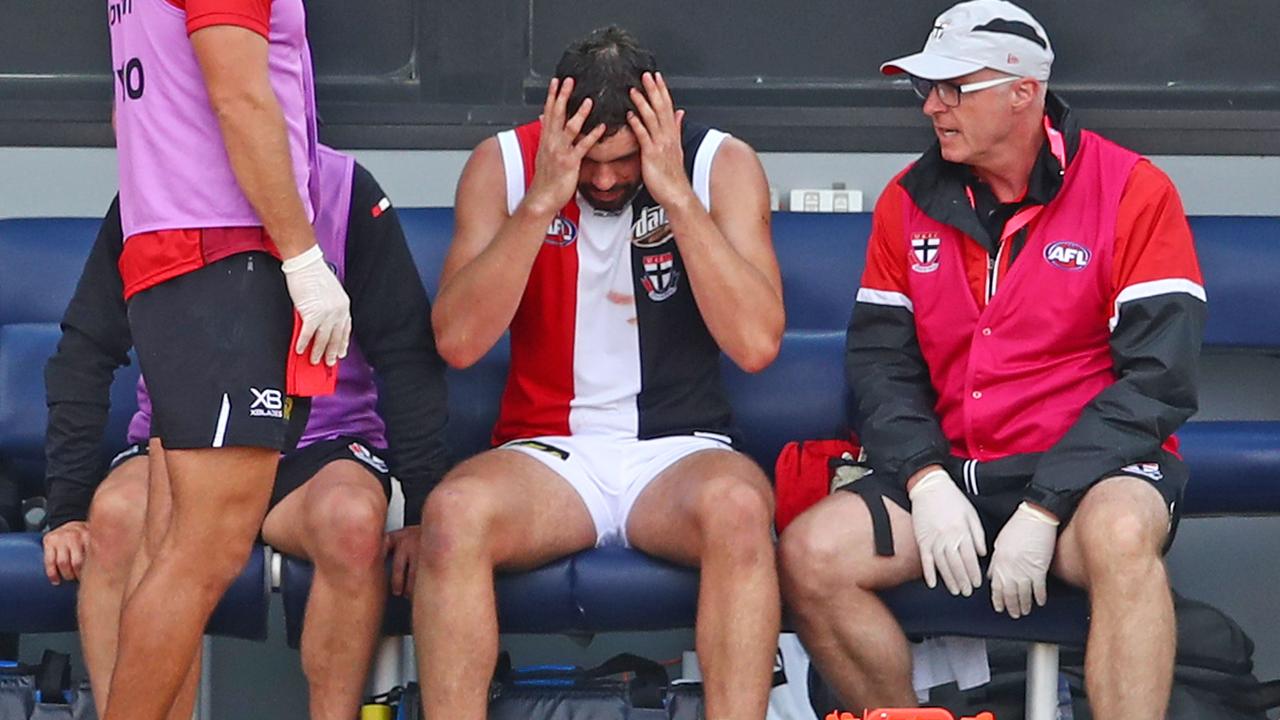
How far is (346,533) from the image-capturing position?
10.8 ft

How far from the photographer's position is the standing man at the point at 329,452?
3.29 m

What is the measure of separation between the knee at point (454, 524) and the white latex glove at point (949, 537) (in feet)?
2.30

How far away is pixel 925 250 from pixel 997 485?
438 millimetres

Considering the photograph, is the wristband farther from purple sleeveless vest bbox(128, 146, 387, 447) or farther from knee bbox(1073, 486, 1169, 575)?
knee bbox(1073, 486, 1169, 575)

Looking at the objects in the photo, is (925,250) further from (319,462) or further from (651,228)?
(319,462)

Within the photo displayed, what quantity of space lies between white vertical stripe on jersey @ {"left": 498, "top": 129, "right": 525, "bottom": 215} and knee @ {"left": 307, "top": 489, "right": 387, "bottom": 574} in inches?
24.6

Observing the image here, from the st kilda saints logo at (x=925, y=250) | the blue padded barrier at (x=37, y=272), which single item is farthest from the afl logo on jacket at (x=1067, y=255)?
the blue padded barrier at (x=37, y=272)

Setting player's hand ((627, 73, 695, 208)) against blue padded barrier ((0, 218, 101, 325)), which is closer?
player's hand ((627, 73, 695, 208))

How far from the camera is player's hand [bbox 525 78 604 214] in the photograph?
3.41 m

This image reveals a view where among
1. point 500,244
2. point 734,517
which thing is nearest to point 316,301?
point 500,244

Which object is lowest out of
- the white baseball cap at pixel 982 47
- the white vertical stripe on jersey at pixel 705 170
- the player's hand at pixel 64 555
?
the player's hand at pixel 64 555

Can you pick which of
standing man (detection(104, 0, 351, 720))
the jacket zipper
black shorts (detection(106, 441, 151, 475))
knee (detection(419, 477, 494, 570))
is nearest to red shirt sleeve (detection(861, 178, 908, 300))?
the jacket zipper

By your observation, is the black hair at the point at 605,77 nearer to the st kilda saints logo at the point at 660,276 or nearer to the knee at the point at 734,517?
the st kilda saints logo at the point at 660,276

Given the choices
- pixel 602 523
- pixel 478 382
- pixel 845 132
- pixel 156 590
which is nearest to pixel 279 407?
pixel 156 590
